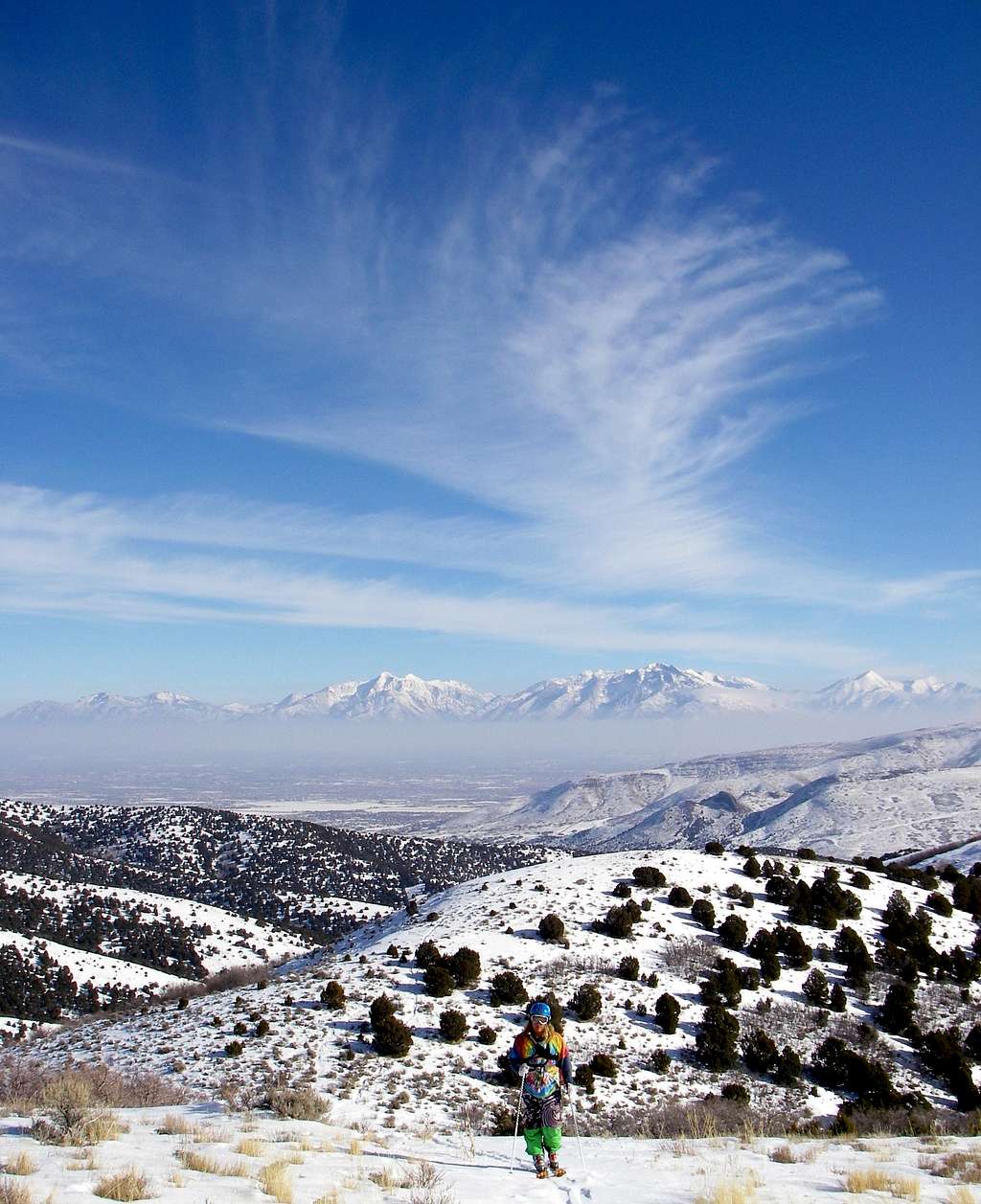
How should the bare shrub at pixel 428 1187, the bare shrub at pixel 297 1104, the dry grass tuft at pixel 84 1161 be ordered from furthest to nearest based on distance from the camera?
the bare shrub at pixel 297 1104 → the dry grass tuft at pixel 84 1161 → the bare shrub at pixel 428 1187

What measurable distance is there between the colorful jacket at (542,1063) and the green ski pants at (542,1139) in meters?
0.48

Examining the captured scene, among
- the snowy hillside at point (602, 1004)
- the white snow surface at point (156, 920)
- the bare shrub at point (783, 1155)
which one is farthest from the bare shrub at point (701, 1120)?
the white snow surface at point (156, 920)

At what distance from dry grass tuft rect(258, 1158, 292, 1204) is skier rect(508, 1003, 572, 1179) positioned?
12.0 feet

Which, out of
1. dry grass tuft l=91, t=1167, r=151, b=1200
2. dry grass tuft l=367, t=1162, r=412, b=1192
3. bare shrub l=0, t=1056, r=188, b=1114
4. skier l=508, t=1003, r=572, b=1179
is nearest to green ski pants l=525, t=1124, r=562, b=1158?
skier l=508, t=1003, r=572, b=1179

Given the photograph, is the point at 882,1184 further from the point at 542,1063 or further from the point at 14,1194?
the point at 14,1194

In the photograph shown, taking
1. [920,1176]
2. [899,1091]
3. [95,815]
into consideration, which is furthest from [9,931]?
[95,815]

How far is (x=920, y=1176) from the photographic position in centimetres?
1119

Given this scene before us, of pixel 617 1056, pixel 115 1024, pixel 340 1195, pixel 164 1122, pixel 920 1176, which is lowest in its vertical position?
pixel 115 1024

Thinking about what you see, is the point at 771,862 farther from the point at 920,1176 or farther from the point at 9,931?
the point at 9,931

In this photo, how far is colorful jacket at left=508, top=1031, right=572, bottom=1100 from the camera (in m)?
11.6

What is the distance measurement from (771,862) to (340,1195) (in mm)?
43652

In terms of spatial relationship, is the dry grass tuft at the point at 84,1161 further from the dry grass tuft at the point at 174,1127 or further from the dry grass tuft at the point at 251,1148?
the dry grass tuft at the point at 174,1127

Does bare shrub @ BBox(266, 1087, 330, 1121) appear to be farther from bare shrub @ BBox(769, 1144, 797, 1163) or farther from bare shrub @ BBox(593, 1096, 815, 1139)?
bare shrub @ BBox(769, 1144, 797, 1163)

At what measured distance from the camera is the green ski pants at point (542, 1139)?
11.5 meters
